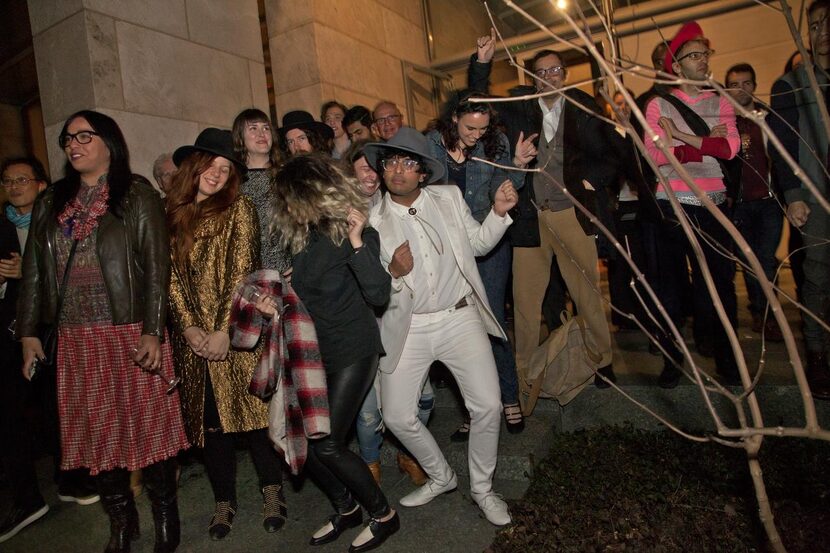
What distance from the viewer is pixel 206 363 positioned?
331 cm

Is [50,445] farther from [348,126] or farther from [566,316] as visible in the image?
[566,316]

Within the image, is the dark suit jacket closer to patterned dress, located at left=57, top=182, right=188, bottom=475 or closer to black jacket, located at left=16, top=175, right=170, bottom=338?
black jacket, located at left=16, top=175, right=170, bottom=338

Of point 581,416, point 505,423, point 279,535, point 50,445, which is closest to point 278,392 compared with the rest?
point 279,535

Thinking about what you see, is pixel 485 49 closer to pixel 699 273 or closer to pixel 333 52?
pixel 699 273

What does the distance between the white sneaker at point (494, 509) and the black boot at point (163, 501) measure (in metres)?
1.81

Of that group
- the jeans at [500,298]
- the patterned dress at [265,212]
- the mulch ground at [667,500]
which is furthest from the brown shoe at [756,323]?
the patterned dress at [265,212]

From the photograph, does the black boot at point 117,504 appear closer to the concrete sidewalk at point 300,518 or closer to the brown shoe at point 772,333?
the concrete sidewalk at point 300,518

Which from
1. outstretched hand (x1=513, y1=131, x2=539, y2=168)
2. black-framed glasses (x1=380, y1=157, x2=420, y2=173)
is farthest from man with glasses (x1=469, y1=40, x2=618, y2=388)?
black-framed glasses (x1=380, y1=157, x2=420, y2=173)

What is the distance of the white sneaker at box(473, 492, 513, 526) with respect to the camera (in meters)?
3.20

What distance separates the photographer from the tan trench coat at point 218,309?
10.7ft

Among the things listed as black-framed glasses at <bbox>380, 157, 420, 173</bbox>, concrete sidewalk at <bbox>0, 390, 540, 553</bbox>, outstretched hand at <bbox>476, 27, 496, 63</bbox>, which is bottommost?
concrete sidewalk at <bbox>0, 390, 540, 553</bbox>

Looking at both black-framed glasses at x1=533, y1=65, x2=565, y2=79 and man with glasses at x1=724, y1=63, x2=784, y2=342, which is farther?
man with glasses at x1=724, y1=63, x2=784, y2=342

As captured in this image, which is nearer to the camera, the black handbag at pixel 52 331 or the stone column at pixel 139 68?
the black handbag at pixel 52 331

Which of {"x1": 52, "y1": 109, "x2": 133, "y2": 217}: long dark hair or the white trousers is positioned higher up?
{"x1": 52, "y1": 109, "x2": 133, "y2": 217}: long dark hair
